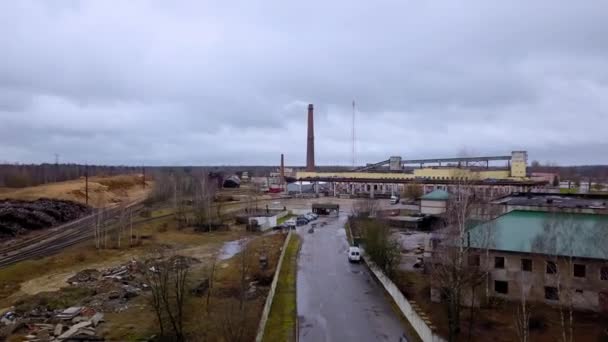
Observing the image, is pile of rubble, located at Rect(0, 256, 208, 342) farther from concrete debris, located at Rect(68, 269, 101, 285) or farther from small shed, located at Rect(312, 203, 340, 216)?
small shed, located at Rect(312, 203, 340, 216)

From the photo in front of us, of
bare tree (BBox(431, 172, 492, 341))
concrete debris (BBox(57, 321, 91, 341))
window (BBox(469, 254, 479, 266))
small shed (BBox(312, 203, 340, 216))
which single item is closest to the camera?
bare tree (BBox(431, 172, 492, 341))

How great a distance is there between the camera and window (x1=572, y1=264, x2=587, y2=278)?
753 inches

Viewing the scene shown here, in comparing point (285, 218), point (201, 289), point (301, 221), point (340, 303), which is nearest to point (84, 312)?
point (201, 289)

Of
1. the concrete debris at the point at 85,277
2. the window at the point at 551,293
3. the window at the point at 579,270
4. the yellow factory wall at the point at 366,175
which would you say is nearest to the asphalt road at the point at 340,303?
the window at the point at 551,293

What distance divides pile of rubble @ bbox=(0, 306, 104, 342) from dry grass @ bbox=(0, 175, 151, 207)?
42.4 m

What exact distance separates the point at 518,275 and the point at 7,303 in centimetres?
2825

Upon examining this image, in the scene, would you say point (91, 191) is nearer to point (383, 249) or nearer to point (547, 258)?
point (383, 249)

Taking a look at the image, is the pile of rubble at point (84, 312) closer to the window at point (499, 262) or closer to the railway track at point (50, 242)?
the railway track at point (50, 242)

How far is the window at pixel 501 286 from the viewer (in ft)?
68.4

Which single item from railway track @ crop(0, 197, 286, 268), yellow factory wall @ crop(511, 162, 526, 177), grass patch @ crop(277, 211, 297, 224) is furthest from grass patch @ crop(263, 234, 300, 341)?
yellow factory wall @ crop(511, 162, 526, 177)

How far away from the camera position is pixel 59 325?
19.9m

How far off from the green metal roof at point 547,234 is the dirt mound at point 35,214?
157 feet

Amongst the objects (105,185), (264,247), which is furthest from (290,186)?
(264,247)

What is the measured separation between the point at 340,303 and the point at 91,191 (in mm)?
72847
